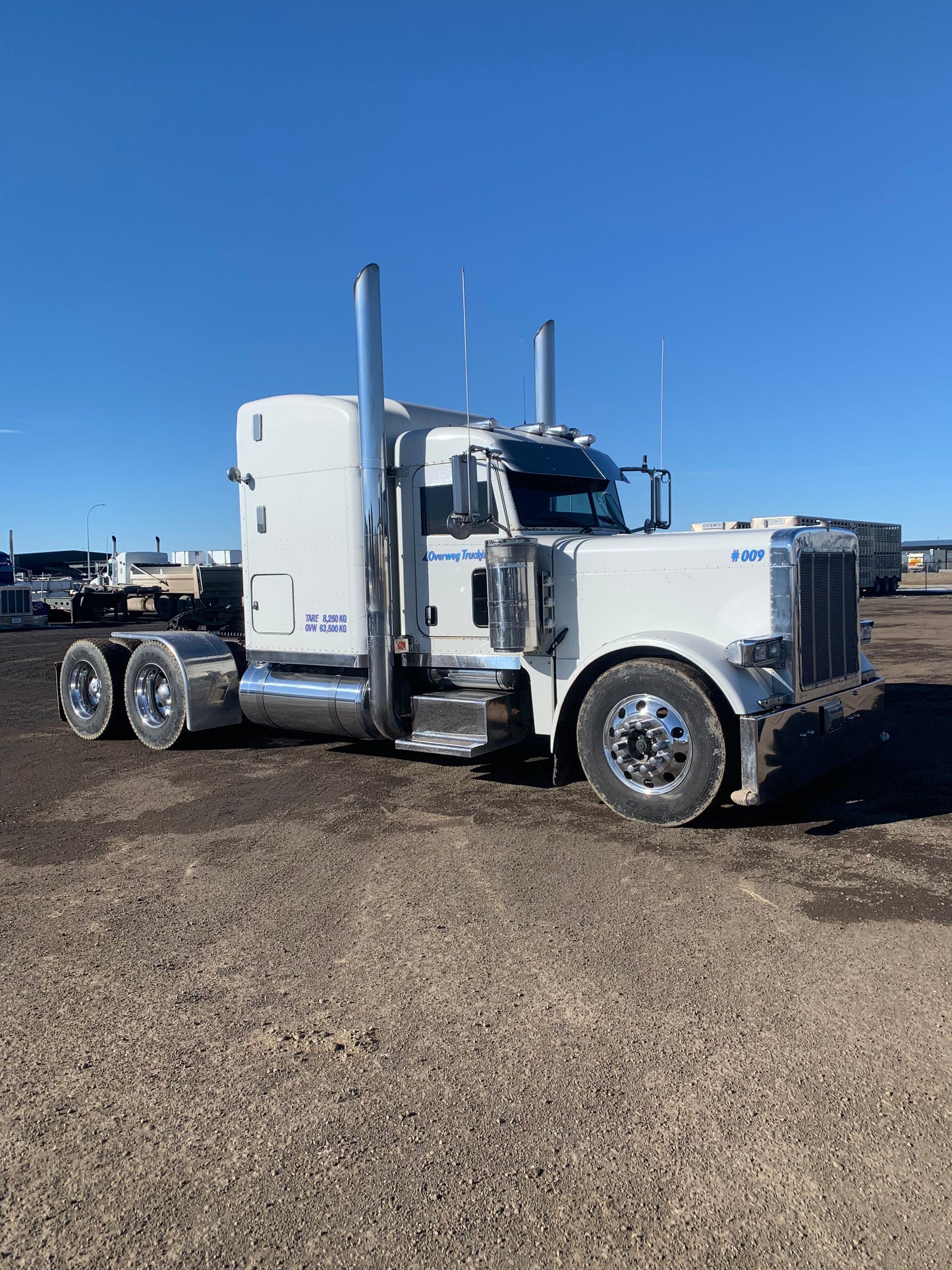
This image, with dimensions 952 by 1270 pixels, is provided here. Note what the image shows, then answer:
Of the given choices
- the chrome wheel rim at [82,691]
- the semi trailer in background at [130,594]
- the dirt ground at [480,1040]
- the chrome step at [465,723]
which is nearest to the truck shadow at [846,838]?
the dirt ground at [480,1040]

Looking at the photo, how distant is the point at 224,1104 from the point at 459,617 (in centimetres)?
466

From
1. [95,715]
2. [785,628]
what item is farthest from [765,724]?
[95,715]

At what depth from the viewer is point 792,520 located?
657cm

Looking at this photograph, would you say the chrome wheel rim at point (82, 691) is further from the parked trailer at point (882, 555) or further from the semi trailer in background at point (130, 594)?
the parked trailer at point (882, 555)

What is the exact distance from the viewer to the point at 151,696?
9344mm

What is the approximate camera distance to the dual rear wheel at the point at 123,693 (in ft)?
29.3

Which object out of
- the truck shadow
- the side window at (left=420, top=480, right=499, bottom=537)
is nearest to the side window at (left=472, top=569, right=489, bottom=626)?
the side window at (left=420, top=480, right=499, bottom=537)

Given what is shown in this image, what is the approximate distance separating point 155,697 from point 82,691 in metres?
1.29

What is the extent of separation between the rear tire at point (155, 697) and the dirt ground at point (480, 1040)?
2.63 metres

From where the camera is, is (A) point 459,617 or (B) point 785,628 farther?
(A) point 459,617

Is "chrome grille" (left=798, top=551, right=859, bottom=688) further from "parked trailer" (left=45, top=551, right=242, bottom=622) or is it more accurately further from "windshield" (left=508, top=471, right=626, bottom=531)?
"parked trailer" (left=45, top=551, right=242, bottom=622)

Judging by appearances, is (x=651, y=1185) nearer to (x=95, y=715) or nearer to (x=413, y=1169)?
(x=413, y=1169)

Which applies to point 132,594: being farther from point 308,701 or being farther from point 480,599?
point 480,599

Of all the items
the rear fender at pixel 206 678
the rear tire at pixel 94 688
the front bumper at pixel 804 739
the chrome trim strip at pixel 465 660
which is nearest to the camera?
the front bumper at pixel 804 739
